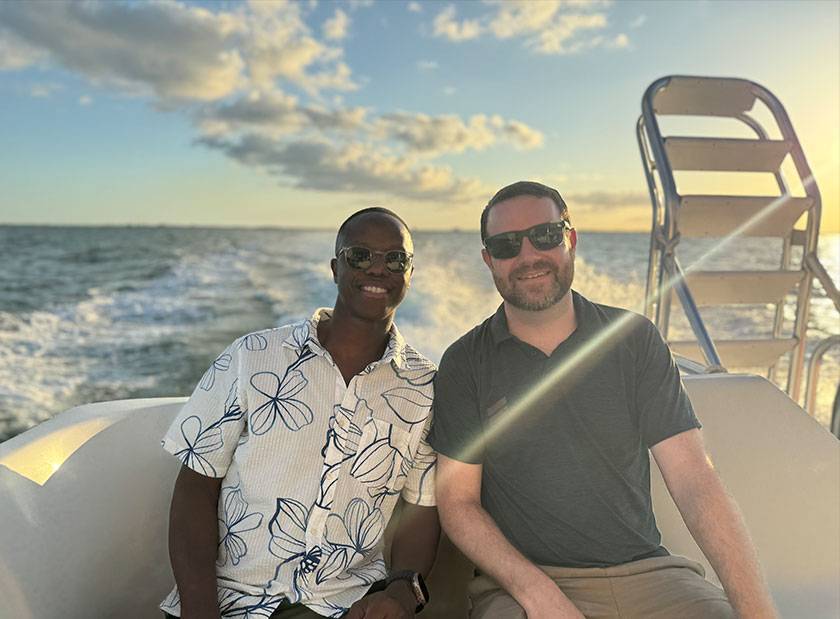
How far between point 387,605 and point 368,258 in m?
0.68

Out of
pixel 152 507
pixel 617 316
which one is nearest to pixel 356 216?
pixel 617 316

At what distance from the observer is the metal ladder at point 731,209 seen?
3.30 m

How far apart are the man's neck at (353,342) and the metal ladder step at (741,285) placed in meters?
2.23

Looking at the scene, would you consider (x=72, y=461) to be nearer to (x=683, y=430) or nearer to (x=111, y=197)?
(x=683, y=430)

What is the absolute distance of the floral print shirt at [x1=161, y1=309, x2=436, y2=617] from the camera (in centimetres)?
148

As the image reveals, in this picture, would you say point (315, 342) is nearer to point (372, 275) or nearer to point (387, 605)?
point (372, 275)

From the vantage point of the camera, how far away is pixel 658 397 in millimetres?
1587

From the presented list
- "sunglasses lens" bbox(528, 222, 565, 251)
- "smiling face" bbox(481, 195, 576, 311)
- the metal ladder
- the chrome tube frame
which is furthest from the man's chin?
the metal ladder

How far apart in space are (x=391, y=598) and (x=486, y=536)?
229mm

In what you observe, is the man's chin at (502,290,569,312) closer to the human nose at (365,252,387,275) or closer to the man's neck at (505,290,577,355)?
the man's neck at (505,290,577,355)

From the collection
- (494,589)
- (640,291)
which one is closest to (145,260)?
(640,291)

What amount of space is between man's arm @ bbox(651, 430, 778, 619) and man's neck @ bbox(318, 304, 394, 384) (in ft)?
2.09

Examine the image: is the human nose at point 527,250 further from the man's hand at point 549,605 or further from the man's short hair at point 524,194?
the man's hand at point 549,605

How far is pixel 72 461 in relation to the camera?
1.69 metres
